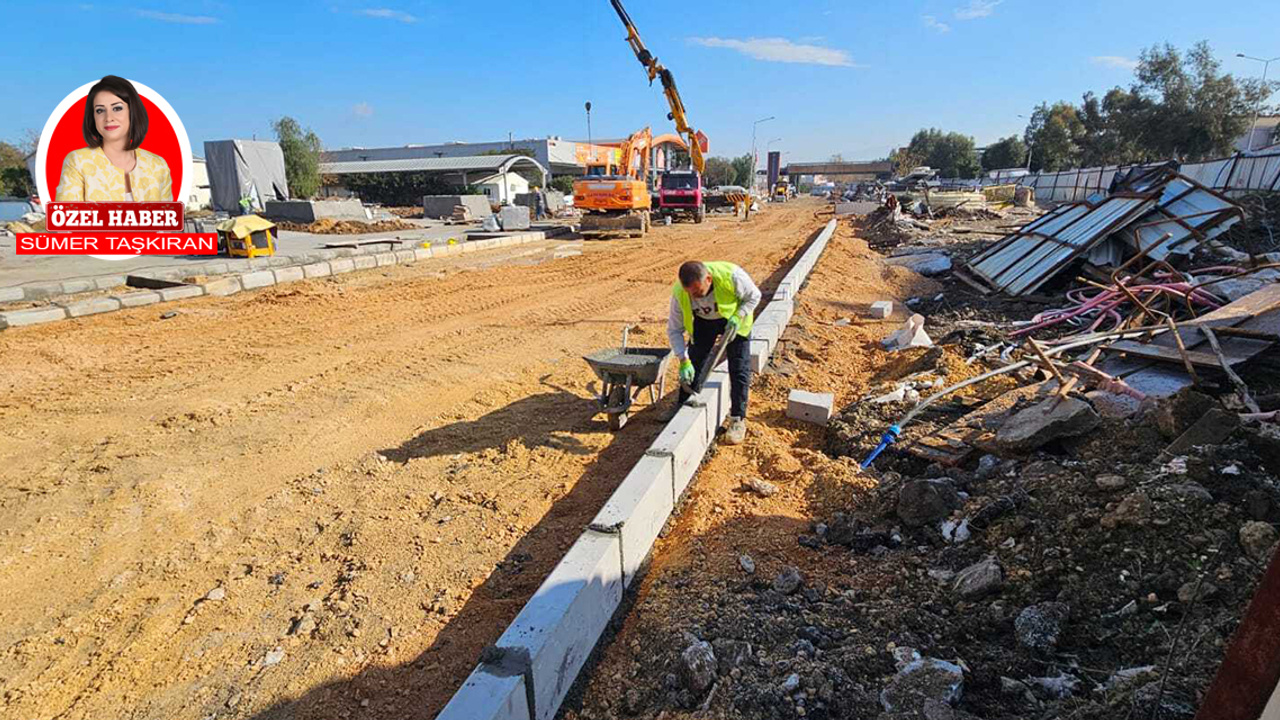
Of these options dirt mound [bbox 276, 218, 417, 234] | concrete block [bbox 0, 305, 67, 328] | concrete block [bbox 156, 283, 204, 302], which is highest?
dirt mound [bbox 276, 218, 417, 234]

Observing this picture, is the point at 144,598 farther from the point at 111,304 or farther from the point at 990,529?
the point at 111,304

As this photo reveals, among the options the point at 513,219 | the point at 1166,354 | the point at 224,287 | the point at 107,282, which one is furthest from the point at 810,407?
the point at 513,219

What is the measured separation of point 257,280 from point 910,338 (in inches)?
422

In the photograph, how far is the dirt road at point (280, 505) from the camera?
2.74m

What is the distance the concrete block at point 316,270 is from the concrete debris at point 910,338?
10.4m

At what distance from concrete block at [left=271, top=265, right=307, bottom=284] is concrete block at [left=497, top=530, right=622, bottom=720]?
1091 centimetres

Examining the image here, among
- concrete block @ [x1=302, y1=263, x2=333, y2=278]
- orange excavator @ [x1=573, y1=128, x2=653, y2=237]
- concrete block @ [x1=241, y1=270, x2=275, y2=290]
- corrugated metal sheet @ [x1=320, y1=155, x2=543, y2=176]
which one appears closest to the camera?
concrete block @ [x1=241, y1=270, x2=275, y2=290]

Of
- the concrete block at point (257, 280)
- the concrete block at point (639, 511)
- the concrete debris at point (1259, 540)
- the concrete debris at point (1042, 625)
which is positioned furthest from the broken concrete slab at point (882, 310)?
the concrete block at point (257, 280)

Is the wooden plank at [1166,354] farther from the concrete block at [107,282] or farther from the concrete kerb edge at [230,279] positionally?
the concrete block at [107,282]

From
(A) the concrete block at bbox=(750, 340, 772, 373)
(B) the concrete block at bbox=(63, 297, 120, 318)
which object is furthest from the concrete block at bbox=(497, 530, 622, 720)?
(B) the concrete block at bbox=(63, 297, 120, 318)

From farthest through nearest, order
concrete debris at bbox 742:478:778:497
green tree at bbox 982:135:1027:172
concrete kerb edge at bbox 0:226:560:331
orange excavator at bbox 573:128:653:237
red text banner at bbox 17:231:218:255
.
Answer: green tree at bbox 982:135:1027:172 → orange excavator at bbox 573:128:653:237 → red text banner at bbox 17:231:218:255 → concrete kerb edge at bbox 0:226:560:331 → concrete debris at bbox 742:478:778:497

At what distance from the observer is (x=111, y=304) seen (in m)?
9.26

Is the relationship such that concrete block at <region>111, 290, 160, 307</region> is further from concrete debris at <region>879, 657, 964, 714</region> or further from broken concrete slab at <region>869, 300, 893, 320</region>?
concrete debris at <region>879, 657, 964, 714</region>

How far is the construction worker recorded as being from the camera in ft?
15.3
